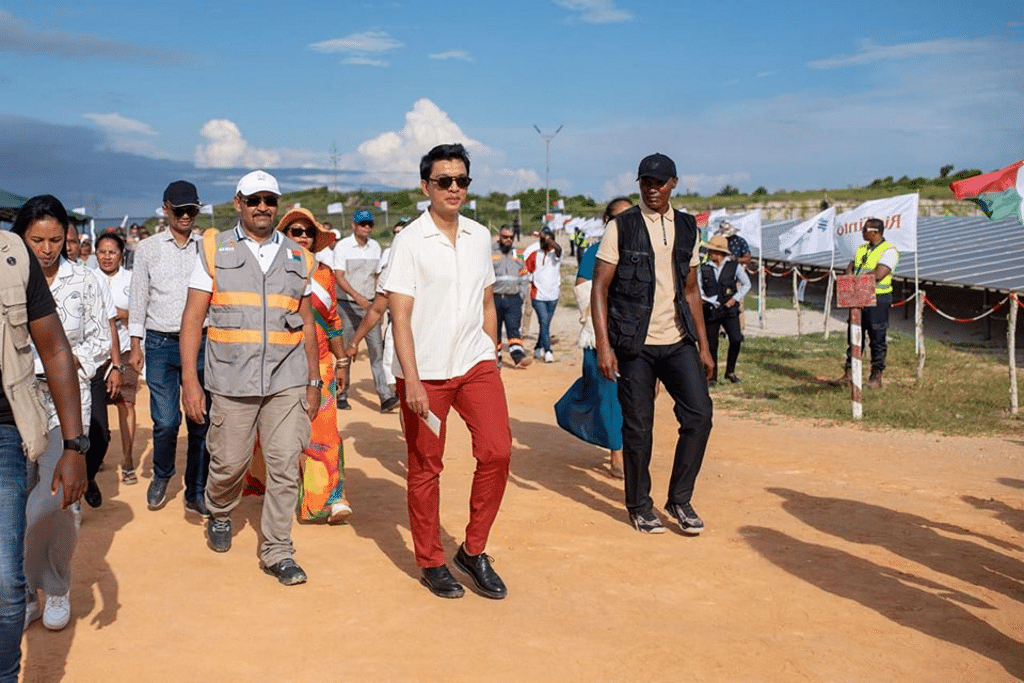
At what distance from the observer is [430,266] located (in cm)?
513

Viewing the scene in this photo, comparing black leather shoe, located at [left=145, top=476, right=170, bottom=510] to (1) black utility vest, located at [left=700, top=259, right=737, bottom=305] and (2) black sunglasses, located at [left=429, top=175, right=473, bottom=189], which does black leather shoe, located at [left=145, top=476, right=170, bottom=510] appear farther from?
(1) black utility vest, located at [left=700, top=259, right=737, bottom=305]

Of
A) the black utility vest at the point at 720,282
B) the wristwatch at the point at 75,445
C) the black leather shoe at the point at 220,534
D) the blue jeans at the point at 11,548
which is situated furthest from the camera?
the black utility vest at the point at 720,282

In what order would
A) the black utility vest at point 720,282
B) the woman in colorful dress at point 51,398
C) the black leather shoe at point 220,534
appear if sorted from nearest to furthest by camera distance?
1. the woman in colorful dress at point 51,398
2. the black leather shoe at point 220,534
3. the black utility vest at point 720,282

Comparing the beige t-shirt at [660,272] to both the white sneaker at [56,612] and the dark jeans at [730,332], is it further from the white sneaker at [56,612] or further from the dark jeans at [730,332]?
the dark jeans at [730,332]

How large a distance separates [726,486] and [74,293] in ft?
15.8

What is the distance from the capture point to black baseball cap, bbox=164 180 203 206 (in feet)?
21.7

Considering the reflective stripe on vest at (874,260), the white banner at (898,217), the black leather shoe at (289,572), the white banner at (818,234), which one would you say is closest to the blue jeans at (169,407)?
the black leather shoe at (289,572)

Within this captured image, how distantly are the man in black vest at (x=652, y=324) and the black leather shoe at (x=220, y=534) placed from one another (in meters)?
2.46

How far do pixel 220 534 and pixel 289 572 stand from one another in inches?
32.4

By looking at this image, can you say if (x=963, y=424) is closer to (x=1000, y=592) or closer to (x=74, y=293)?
(x=1000, y=592)

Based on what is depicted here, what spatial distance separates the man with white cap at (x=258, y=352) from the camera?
5.43 m

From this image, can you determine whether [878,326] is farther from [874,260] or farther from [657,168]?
[657,168]

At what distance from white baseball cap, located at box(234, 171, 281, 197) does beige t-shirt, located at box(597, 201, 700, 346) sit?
2.05 metres

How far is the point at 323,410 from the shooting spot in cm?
664
